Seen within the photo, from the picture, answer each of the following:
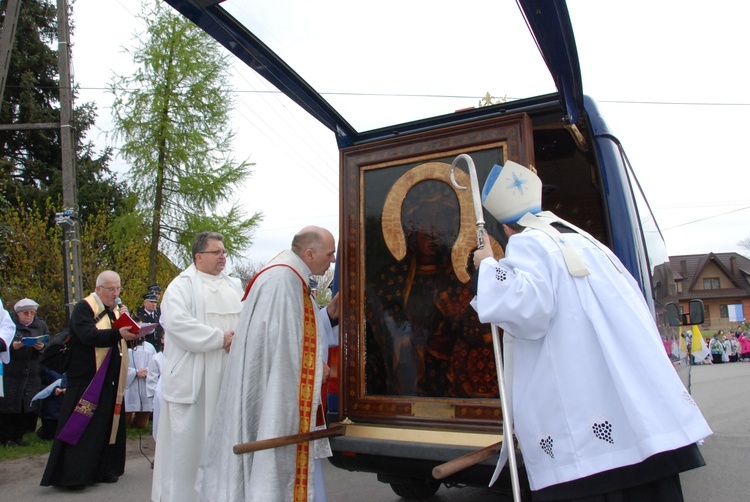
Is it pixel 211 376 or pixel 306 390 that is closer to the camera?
pixel 306 390

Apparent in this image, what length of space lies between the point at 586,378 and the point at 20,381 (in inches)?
315

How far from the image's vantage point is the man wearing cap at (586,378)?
2.25 metres

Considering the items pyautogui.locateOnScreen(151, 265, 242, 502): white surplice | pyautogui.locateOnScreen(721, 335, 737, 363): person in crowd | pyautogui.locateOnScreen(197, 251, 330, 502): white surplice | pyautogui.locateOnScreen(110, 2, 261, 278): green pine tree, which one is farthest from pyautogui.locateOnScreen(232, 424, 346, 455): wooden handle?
pyautogui.locateOnScreen(721, 335, 737, 363): person in crowd

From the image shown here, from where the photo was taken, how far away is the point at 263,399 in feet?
10.9

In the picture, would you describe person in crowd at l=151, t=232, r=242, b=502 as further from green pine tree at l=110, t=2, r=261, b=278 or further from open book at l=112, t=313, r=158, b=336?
green pine tree at l=110, t=2, r=261, b=278

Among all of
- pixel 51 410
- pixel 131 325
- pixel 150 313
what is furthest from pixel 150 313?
pixel 131 325

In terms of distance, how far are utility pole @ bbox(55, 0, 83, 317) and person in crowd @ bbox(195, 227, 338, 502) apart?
8460 millimetres

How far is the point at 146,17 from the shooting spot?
16.2 m

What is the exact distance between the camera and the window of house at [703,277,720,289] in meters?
59.2

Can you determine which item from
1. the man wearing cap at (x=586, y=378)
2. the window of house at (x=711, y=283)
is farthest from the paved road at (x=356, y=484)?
the window of house at (x=711, y=283)

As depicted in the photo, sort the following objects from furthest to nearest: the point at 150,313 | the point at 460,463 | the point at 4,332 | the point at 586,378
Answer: the point at 150,313 → the point at 4,332 → the point at 460,463 → the point at 586,378

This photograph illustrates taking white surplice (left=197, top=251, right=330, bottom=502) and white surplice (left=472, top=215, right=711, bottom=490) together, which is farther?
white surplice (left=197, top=251, right=330, bottom=502)

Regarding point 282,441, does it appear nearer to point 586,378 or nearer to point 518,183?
point 586,378

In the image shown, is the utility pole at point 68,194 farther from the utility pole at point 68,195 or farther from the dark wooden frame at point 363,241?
the dark wooden frame at point 363,241
